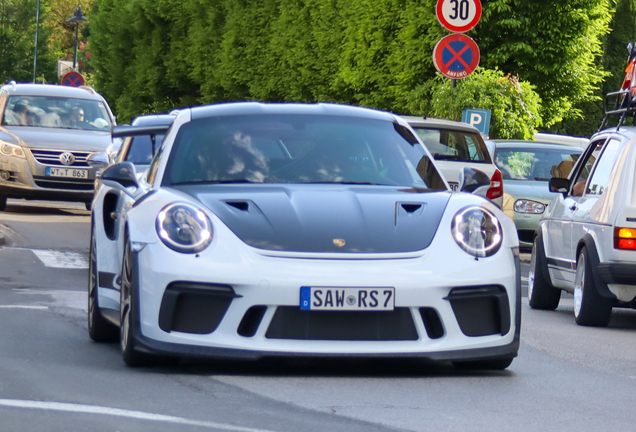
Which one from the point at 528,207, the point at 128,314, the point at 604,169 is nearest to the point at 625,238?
the point at 604,169

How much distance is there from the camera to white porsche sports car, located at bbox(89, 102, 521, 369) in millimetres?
6230

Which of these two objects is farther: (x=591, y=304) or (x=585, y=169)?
(x=585, y=169)

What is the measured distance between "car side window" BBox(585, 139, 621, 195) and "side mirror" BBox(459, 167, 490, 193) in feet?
10.2

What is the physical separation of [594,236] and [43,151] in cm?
1217

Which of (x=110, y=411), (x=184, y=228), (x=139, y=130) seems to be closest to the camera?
(x=110, y=411)

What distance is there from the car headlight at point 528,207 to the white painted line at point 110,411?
1310 centimetres

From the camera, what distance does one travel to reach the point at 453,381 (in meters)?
6.54

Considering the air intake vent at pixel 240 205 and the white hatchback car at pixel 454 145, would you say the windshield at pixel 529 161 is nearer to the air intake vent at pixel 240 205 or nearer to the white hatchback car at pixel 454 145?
the white hatchback car at pixel 454 145

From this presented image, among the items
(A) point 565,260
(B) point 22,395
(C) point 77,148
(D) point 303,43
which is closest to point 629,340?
(A) point 565,260

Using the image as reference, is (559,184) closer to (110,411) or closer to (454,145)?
(454,145)

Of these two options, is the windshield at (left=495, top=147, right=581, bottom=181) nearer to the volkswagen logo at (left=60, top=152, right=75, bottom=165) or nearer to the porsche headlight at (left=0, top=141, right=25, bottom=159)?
the volkswagen logo at (left=60, top=152, right=75, bottom=165)

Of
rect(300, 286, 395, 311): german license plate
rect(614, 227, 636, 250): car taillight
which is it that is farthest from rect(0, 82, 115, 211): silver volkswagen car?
rect(300, 286, 395, 311): german license plate

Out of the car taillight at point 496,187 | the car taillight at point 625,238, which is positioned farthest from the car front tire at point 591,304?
Answer: the car taillight at point 496,187

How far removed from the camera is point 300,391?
6.10m
